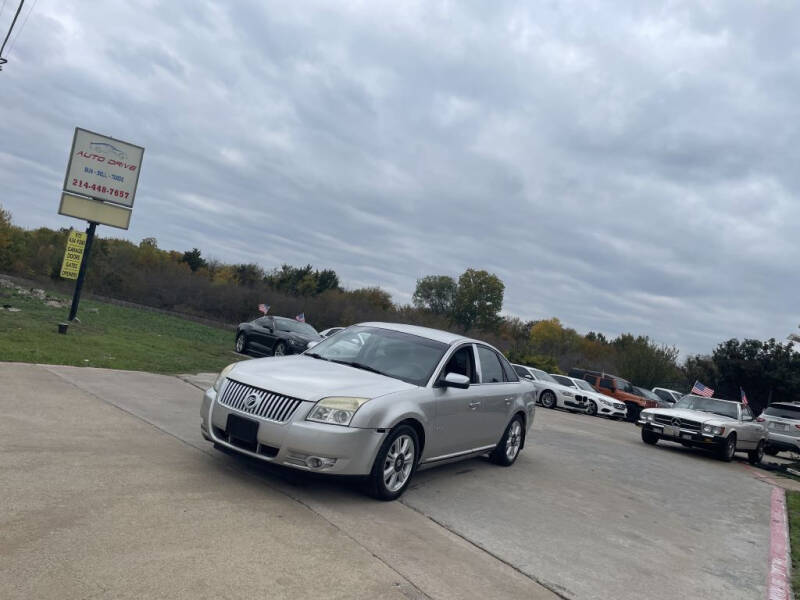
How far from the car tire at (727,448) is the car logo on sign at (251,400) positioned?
461 inches

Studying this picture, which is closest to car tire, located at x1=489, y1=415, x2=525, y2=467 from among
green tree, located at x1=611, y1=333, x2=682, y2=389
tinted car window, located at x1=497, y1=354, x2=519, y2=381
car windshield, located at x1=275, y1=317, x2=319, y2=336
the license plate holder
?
tinted car window, located at x1=497, y1=354, x2=519, y2=381

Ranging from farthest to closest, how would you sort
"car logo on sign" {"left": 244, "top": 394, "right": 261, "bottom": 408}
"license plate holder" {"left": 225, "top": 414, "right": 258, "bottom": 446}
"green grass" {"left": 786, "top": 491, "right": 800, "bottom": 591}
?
"green grass" {"left": 786, "top": 491, "right": 800, "bottom": 591}, "car logo on sign" {"left": 244, "top": 394, "right": 261, "bottom": 408}, "license plate holder" {"left": 225, "top": 414, "right": 258, "bottom": 446}

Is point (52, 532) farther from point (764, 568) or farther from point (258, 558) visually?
point (764, 568)

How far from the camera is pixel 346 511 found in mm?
5570

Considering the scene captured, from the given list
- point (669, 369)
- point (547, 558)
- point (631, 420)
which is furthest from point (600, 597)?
point (669, 369)

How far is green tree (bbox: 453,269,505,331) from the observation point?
8344 centimetres

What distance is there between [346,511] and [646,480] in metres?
6.14

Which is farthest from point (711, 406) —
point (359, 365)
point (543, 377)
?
point (359, 365)

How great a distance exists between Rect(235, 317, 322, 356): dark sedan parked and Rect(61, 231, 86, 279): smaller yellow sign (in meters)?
5.38

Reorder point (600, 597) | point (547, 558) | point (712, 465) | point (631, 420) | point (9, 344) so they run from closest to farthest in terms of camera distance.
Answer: point (600, 597)
point (547, 558)
point (9, 344)
point (712, 465)
point (631, 420)

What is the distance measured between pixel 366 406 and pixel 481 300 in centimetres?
7869

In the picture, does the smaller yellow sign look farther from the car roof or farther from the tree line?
the tree line

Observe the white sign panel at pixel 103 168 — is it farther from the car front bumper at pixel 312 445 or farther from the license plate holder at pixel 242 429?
the car front bumper at pixel 312 445

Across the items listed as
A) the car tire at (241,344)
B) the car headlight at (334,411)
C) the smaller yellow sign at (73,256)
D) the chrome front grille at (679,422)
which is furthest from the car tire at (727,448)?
the smaller yellow sign at (73,256)
